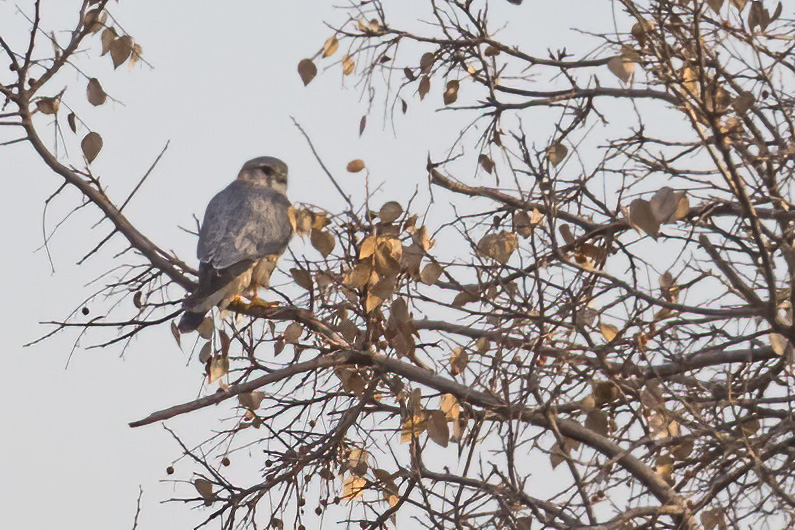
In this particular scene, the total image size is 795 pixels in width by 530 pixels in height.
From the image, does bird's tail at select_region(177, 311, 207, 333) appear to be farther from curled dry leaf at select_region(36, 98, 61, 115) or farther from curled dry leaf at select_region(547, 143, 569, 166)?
curled dry leaf at select_region(547, 143, 569, 166)

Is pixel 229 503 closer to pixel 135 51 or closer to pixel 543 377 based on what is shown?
pixel 543 377

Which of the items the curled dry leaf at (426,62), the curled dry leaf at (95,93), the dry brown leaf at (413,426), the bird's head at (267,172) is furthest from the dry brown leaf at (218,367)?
the bird's head at (267,172)

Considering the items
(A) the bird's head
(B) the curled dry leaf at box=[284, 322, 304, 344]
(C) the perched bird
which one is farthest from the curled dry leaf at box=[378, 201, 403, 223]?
(A) the bird's head

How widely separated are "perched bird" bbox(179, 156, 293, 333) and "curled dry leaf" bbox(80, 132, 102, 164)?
0.85 m

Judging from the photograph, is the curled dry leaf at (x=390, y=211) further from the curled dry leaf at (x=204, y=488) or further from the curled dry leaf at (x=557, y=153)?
the curled dry leaf at (x=204, y=488)

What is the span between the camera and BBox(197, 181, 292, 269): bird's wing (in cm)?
570

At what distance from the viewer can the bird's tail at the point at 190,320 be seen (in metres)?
4.59

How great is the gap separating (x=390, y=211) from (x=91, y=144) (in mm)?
1284

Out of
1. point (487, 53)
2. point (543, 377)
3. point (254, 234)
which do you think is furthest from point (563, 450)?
point (254, 234)

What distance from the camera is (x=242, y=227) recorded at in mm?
Result: 6086

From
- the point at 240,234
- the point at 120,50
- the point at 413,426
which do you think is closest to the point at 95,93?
the point at 120,50

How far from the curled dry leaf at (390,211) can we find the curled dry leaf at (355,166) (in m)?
0.18

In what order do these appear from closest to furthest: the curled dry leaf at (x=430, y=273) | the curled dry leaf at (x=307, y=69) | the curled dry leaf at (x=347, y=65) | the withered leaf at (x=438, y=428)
Answer: the withered leaf at (x=438, y=428), the curled dry leaf at (x=430, y=273), the curled dry leaf at (x=307, y=69), the curled dry leaf at (x=347, y=65)

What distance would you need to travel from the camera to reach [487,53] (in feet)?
15.9
